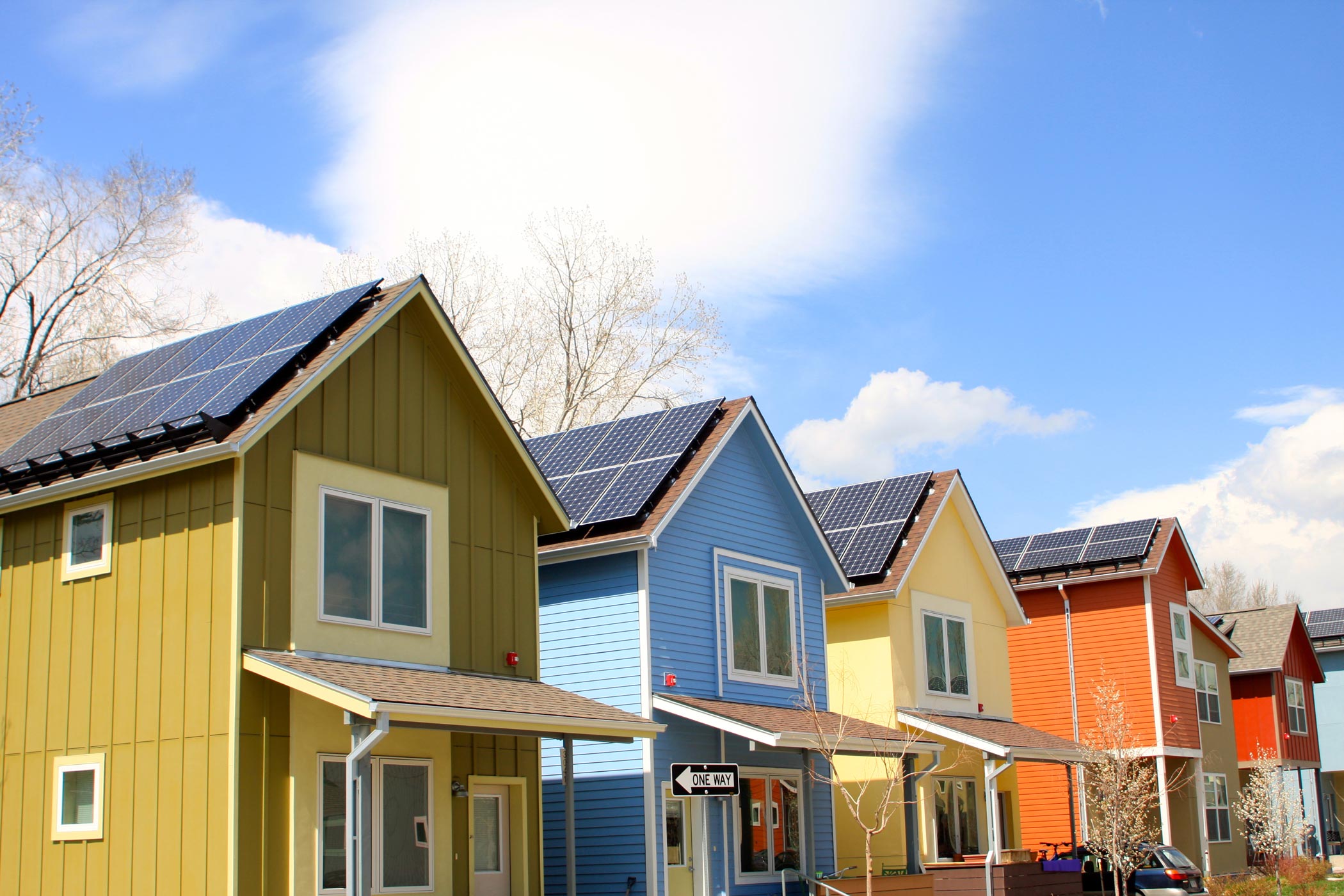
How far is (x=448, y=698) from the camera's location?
1466 cm

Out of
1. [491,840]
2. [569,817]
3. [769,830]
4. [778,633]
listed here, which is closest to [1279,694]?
[778,633]

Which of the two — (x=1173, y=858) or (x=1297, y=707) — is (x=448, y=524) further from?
(x=1297, y=707)

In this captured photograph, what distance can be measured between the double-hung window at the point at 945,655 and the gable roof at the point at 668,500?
5418 mm

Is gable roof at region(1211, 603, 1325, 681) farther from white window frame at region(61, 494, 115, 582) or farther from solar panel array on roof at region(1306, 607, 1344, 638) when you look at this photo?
white window frame at region(61, 494, 115, 582)

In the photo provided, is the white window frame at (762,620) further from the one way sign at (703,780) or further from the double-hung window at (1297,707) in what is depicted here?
the double-hung window at (1297,707)

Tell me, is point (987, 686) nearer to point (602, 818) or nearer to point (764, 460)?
point (764, 460)

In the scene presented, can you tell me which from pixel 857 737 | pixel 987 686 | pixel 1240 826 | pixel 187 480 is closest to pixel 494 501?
pixel 187 480

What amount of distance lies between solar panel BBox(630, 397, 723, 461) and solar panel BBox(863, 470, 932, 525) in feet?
20.2

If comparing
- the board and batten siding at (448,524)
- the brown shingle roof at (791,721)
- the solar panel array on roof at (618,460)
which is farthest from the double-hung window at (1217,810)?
the board and batten siding at (448,524)

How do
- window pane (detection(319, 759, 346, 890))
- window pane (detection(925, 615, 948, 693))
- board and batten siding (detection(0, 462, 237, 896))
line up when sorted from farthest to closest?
window pane (detection(925, 615, 948, 693)), window pane (detection(319, 759, 346, 890)), board and batten siding (detection(0, 462, 237, 896))

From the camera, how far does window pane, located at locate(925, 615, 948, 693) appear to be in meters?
27.3

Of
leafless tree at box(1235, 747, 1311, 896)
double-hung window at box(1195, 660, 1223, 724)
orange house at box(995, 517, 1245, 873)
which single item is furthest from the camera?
double-hung window at box(1195, 660, 1223, 724)

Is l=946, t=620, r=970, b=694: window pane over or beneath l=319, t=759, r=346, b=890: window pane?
over

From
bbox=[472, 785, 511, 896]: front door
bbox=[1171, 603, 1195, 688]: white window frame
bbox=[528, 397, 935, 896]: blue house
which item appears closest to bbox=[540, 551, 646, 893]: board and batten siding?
bbox=[528, 397, 935, 896]: blue house
